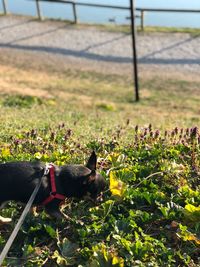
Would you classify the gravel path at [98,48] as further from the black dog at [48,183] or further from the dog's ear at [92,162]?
Answer: the black dog at [48,183]

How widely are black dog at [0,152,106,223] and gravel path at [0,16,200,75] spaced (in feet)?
48.6

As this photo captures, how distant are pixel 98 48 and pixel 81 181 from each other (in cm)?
1807

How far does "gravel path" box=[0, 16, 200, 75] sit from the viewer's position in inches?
770

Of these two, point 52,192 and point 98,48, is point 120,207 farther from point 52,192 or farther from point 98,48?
point 98,48

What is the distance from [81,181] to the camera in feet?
13.8

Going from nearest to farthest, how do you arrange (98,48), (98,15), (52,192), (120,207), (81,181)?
1. (52,192)
2. (81,181)
3. (120,207)
4. (98,48)
5. (98,15)

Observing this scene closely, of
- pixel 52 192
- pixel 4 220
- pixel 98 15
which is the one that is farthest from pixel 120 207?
pixel 98 15

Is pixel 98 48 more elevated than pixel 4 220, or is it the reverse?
pixel 98 48

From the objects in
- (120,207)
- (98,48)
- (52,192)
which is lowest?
(120,207)

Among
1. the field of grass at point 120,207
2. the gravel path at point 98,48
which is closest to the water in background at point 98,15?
the gravel path at point 98,48

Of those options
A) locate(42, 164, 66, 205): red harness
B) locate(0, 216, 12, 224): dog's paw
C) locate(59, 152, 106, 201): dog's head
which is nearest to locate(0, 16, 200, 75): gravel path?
locate(59, 152, 106, 201): dog's head

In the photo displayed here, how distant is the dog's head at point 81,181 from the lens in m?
4.18

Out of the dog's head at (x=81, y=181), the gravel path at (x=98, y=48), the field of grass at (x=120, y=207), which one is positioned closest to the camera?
the field of grass at (x=120, y=207)

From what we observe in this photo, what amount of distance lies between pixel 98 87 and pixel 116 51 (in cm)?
547
